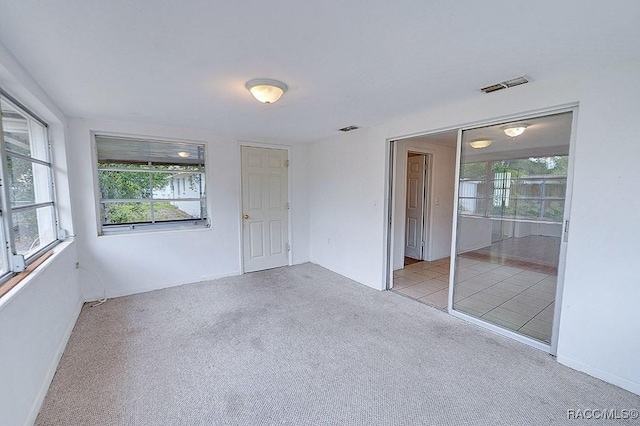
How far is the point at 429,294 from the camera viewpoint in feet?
12.1

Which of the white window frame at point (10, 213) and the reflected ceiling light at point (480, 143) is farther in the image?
the reflected ceiling light at point (480, 143)

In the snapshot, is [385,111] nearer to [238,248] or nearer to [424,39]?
[424,39]

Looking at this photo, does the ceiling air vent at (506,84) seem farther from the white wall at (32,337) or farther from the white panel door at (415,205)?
the white wall at (32,337)

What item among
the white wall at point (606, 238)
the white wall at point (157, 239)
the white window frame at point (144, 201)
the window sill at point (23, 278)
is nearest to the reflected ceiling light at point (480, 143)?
the white wall at point (606, 238)

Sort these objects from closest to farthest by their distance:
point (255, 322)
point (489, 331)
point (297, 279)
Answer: point (489, 331)
point (255, 322)
point (297, 279)

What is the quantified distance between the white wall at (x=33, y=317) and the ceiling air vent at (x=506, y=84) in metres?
3.41

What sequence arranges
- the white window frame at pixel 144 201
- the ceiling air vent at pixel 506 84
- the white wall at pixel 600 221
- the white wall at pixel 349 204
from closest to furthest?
the white wall at pixel 600 221, the ceiling air vent at pixel 506 84, the white window frame at pixel 144 201, the white wall at pixel 349 204

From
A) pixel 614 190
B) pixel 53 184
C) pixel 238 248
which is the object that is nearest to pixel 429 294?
pixel 614 190

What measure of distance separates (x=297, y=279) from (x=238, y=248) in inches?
42.5

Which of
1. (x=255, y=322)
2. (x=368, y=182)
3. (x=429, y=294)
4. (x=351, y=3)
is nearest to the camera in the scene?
(x=351, y=3)

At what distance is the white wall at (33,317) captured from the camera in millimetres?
1494

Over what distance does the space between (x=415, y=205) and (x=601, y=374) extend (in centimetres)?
363

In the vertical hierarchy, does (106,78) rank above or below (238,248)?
above

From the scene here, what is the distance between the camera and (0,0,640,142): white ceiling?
1.36m
